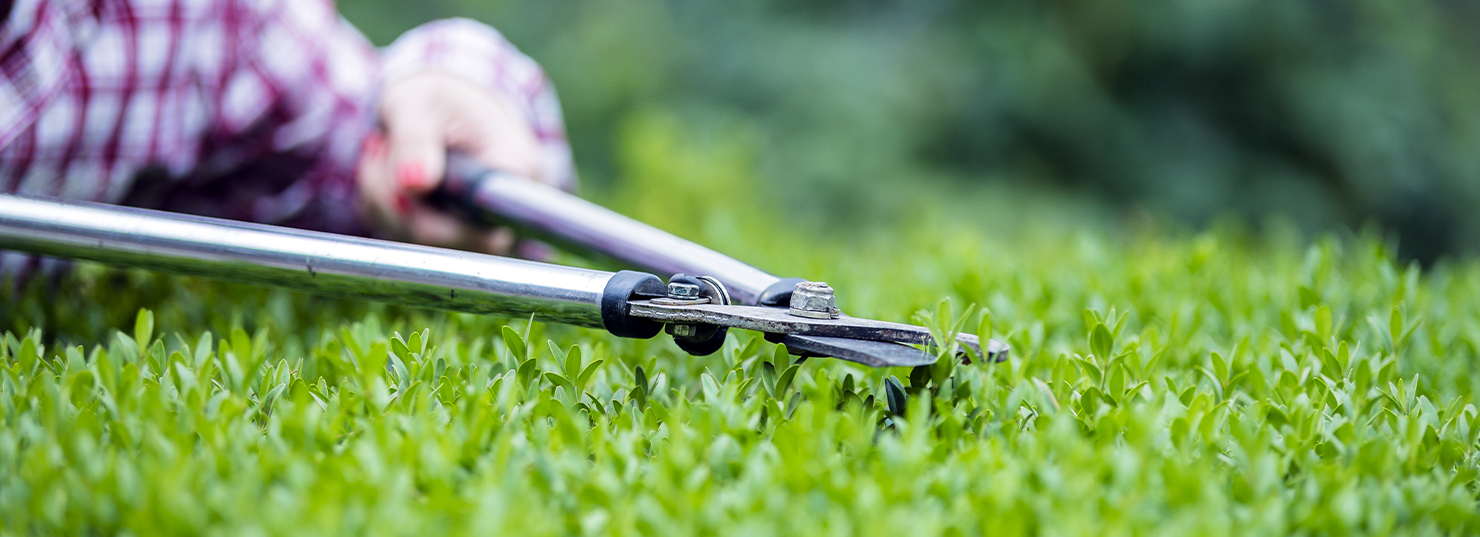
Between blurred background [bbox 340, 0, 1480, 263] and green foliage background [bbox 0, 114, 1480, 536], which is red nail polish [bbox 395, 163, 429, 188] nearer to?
green foliage background [bbox 0, 114, 1480, 536]

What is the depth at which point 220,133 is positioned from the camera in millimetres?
2617

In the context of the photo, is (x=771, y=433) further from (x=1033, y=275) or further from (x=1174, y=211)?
(x=1174, y=211)

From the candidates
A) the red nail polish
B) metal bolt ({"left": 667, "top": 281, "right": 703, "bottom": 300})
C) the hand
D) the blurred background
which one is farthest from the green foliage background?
the blurred background

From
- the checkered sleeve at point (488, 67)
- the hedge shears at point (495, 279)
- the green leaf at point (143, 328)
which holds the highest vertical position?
the checkered sleeve at point (488, 67)

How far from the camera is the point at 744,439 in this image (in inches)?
43.1

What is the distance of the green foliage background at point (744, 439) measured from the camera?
89 centimetres

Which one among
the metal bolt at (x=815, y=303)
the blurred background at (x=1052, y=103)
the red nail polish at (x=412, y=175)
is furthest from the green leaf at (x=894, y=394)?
the blurred background at (x=1052, y=103)

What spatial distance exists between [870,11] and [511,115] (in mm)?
6313

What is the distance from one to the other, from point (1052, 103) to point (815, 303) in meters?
6.89

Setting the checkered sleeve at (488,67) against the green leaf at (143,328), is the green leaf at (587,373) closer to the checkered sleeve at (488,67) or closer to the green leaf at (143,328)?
the green leaf at (143,328)

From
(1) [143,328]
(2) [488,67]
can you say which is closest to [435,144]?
(2) [488,67]

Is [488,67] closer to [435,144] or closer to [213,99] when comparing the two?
[435,144]

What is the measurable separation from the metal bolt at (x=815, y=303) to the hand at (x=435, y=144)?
4.10 ft

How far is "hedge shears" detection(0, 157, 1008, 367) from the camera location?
1161 millimetres
